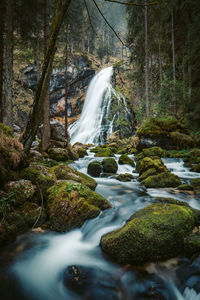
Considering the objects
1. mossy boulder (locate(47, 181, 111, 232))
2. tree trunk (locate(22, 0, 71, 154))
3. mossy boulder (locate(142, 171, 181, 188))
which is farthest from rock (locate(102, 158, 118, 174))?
tree trunk (locate(22, 0, 71, 154))

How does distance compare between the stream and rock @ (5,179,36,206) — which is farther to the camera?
rock @ (5,179,36,206)

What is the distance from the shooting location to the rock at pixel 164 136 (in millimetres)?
13047

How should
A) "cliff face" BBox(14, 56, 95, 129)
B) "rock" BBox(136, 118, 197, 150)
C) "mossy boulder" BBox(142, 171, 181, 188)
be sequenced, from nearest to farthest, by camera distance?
"mossy boulder" BBox(142, 171, 181, 188) → "rock" BBox(136, 118, 197, 150) → "cliff face" BBox(14, 56, 95, 129)

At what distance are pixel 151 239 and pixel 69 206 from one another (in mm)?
1791

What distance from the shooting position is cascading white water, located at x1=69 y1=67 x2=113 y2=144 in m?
25.6

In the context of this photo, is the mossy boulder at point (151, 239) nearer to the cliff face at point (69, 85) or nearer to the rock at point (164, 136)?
the rock at point (164, 136)

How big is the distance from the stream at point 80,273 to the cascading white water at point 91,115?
2123 centimetres

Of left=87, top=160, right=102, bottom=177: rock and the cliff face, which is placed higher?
the cliff face

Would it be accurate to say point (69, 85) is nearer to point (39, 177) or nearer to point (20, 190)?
point (39, 177)

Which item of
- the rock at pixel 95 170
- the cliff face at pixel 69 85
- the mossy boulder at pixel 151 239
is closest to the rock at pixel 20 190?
the mossy boulder at pixel 151 239

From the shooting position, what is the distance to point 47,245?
3.26 m

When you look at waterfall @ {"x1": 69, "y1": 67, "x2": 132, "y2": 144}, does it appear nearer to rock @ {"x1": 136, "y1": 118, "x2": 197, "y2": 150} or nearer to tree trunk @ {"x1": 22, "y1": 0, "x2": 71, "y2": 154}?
rock @ {"x1": 136, "y1": 118, "x2": 197, "y2": 150}

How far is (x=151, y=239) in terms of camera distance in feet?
8.54

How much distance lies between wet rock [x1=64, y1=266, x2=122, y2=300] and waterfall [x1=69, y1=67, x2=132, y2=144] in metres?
20.2
